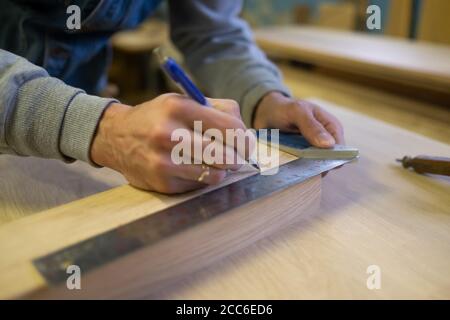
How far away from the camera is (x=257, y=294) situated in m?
0.51

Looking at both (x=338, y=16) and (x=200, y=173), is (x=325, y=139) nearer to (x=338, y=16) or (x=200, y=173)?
(x=200, y=173)

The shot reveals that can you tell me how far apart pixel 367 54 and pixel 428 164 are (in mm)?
810

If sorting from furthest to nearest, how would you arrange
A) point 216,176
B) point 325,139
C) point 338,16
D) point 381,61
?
point 338,16 → point 381,61 → point 325,139 → point 216,176

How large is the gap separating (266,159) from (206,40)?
0.60m

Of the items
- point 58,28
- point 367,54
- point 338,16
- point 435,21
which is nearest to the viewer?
point 58,28

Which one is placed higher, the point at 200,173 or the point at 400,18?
the point at 400,18

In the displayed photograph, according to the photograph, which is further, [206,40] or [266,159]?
[206,40]

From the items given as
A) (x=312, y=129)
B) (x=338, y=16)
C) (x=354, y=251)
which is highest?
(x=338, y=16)

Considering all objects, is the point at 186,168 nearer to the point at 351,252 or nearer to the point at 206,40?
the point at 351,252

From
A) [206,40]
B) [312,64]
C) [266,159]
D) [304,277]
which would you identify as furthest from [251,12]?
[304,277]

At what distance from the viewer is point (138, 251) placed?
0.48 metres

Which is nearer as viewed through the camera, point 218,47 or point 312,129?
point 312,129

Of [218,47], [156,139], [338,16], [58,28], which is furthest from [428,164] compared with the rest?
[338,16]

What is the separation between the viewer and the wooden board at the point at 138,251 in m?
0.46
